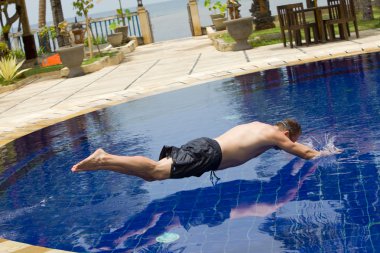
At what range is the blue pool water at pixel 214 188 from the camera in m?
5.66

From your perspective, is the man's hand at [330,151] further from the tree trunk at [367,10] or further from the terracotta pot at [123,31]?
the terracotta pot at [123,31]

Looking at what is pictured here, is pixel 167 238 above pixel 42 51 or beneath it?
beneath

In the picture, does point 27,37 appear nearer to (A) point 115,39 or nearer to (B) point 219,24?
(A) point 115,39

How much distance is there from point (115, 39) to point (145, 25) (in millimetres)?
3356

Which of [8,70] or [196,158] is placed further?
[8,70]

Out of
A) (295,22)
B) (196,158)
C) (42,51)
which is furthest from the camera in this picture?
(42,51)

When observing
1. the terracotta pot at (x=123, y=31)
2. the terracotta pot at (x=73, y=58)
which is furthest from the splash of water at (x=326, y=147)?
the terracotta pot at (x=123, y=31)

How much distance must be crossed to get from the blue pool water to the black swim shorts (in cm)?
25

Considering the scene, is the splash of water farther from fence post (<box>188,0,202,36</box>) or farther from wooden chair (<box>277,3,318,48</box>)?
fence post (<box>188,0,202,36</box>)

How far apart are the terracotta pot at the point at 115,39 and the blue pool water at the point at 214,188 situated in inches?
685

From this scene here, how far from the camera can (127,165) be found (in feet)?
22.1

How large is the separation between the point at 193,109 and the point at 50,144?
8.18 ft


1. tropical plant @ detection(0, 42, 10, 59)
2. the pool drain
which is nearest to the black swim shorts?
the pool drain

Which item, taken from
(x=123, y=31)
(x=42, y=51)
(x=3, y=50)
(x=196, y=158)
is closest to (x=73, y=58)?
(x=3, y=50)
